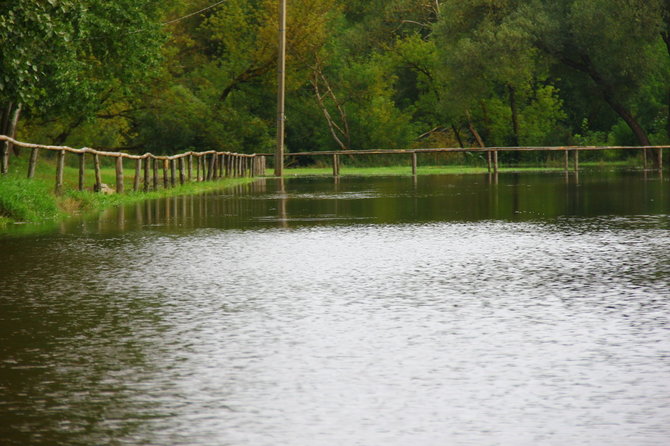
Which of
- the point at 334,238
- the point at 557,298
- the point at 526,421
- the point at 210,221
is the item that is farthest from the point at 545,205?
the point at 526,421

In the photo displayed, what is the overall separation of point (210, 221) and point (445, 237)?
5446mm

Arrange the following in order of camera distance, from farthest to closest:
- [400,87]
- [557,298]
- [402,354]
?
1. [400,87]
2. [557,298]
3. [402,354]

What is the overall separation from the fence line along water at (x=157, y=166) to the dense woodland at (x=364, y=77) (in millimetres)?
3916

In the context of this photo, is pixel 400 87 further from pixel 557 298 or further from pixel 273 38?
pixel 557 298

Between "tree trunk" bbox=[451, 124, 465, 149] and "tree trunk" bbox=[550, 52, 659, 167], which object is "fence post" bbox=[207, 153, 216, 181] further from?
"tree trunk" bbox=[451, 124, 465, 149]

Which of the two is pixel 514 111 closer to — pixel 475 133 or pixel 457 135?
pixel 475 133

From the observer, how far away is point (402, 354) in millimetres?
7637

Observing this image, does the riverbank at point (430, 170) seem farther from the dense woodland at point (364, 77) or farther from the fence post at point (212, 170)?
the fence post at point (212, 170)

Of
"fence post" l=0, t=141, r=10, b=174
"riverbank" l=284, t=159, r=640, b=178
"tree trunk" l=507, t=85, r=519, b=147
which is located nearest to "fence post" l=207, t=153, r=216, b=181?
"riverbank" l=284, t=159, r=640, b=178

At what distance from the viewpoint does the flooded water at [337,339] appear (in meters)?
5.86

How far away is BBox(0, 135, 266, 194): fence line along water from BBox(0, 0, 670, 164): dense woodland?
392 cm

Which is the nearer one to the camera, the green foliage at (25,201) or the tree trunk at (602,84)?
the green foliage at (25,201)

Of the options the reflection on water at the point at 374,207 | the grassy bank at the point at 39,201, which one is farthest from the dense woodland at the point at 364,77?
the grassy bank at the point at 39,201

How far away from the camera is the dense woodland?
1770 inches
